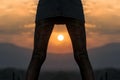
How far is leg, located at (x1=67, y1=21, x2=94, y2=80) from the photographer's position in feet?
38.9

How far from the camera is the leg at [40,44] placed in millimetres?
11844

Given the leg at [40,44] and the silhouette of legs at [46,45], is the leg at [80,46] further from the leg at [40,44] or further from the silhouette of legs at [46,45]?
the leg at [40,44]

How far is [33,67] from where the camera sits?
39.3ft

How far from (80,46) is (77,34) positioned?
0.30 meters

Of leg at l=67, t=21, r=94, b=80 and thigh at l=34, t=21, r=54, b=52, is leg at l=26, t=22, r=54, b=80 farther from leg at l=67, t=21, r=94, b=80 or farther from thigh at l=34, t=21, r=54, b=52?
leg at l=67, t=21, r=94, b=80

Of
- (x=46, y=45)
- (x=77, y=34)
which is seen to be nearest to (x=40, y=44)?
(x=46, y=45)

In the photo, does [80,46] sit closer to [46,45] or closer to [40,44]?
[46,45]

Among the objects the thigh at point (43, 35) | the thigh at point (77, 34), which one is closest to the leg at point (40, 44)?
the thigh at point (43, 35)

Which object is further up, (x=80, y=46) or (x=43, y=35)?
(x=43, y=35)

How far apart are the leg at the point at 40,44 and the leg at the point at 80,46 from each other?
1.73 feet

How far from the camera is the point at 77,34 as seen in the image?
11844mm

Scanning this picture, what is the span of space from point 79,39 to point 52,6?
1.03 metres

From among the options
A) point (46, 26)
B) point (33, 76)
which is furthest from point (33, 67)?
point (46, 26)

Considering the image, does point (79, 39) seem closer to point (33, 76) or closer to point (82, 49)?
point (82, 49)
